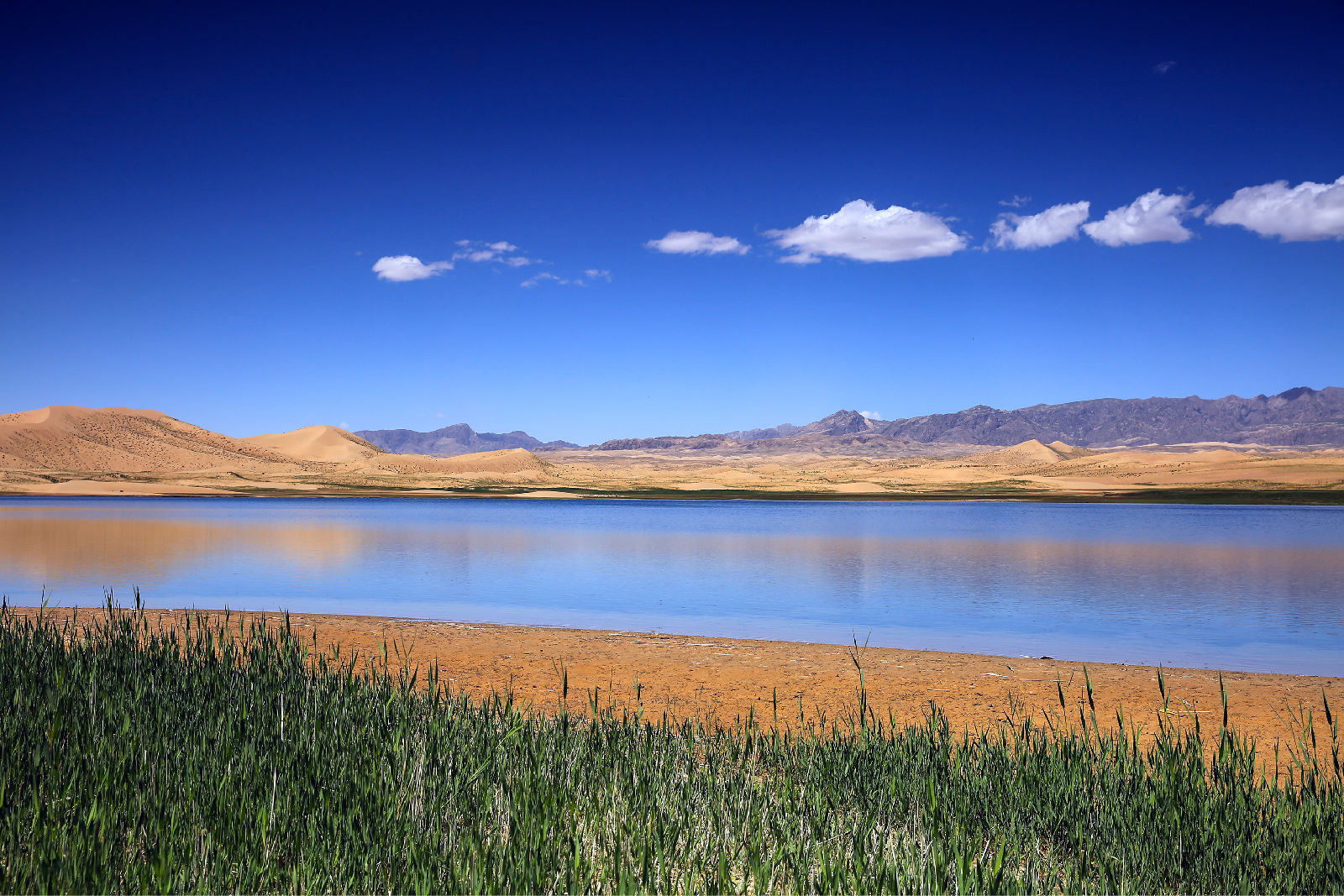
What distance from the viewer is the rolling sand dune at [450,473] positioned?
68000mm

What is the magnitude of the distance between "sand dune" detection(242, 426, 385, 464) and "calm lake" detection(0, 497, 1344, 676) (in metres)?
85.2

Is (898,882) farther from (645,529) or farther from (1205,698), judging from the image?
(645,529)

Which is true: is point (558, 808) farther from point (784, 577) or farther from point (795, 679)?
point (784, 577)

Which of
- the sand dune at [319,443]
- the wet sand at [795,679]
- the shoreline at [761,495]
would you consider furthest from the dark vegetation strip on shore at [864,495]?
the wet sand at [795,679]

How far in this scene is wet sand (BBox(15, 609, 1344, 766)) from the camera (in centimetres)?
774

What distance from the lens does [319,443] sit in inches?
4943

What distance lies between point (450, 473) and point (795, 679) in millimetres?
88492

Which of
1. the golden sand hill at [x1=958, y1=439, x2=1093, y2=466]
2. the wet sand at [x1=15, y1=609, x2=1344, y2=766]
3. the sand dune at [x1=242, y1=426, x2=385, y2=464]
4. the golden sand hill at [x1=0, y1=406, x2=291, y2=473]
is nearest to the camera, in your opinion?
the wet sand at [x1=15, y1=609, x2=1344, y2=766]

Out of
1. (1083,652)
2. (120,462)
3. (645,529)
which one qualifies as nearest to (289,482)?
(120,462)

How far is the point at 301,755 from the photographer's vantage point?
412cm

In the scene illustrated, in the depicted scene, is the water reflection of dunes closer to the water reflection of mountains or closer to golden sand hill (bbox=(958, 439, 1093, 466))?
the water reflection of mountains

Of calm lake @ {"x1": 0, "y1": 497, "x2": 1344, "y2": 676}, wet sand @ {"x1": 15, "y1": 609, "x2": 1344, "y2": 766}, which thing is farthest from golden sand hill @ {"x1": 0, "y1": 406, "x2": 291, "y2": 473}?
wet sand @ {"x1": 15, "y1": 609, "x2": 1344, "y2": 766}

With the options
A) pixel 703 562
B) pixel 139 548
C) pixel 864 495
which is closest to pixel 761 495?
pixel 864 495

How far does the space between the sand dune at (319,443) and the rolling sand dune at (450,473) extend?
1546 cm
